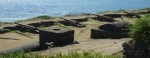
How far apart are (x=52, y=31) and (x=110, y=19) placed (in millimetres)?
7458

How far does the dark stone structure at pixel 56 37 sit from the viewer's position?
13.3 m

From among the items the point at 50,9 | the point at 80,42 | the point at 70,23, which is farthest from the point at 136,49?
the point at 50,9

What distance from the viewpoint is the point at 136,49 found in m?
9.22

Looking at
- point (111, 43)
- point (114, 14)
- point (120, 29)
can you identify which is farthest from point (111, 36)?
point (114, 14)

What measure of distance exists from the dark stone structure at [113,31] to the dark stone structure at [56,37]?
5.63 ft

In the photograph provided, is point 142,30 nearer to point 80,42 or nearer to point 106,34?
point 80,42

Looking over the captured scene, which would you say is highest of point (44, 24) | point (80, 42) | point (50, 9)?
point (80, 42)

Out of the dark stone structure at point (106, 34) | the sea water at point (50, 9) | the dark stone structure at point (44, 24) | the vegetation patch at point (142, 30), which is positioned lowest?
the sea water at point (50, 9)

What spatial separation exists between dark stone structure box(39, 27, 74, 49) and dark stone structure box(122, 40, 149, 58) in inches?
160

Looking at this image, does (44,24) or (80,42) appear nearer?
(80,42)

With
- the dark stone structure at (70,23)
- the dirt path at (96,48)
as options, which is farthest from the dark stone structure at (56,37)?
the dark stone structure at (70,23)

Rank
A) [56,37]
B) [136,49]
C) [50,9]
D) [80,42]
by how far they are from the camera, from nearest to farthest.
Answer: [136,49] → [56,37] → [80,42] → [50,9]

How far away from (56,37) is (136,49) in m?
4.51

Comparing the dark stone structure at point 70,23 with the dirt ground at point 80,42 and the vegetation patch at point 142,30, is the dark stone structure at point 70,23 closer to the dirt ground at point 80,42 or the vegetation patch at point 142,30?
the dirt ground at point 80,42
